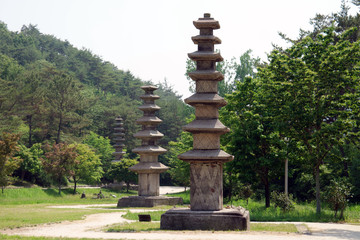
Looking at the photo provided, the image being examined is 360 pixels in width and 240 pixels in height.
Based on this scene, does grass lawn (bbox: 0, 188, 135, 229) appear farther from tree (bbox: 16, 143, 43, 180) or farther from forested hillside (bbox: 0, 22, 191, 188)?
forested hillside (bbox: 0, 22, 191, 188)

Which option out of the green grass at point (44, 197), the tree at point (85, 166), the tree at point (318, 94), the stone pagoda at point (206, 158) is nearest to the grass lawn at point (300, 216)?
the tree at point (318, 94)

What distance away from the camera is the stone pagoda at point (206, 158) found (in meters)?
23.8

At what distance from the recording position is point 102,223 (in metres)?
27.3

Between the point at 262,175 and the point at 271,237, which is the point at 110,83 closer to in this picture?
the point at 262,175

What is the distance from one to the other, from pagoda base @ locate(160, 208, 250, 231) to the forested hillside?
41241 mm

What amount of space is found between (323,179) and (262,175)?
7.97 m

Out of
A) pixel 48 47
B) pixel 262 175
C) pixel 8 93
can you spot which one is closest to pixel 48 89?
pixel 8 93

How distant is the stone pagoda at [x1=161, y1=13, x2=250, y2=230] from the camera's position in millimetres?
23812

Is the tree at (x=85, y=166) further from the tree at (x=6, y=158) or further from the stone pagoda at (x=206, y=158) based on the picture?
the stone pagoda at (x=206, y=158)

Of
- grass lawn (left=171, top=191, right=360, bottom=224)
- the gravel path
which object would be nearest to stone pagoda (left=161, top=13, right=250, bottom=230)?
the gravel path

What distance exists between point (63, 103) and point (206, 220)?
5970 cm

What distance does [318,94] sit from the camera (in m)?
32.0

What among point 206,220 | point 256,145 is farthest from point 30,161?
point 206,220

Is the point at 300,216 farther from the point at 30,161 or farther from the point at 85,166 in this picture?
the point at 30,161
